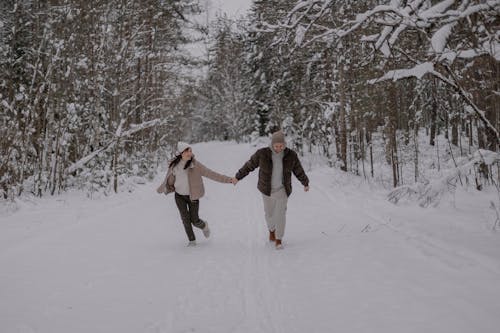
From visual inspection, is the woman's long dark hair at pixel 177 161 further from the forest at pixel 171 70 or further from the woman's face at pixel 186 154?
the forest at pixel 171 70

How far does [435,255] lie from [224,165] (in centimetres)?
1587

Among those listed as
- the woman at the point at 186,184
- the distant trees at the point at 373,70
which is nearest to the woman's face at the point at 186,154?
the woman at the point at 186,184

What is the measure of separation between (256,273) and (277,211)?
1.59m

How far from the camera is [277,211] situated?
627cm

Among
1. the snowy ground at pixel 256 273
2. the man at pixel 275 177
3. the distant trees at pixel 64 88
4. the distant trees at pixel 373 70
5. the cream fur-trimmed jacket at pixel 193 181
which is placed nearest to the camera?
the snowy ground at pixel 256 273

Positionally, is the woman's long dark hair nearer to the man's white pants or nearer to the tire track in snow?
the man's white pants

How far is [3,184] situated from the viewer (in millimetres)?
9328

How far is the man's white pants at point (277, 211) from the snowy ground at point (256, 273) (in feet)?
1.17

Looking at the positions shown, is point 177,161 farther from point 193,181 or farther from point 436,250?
point 436,250

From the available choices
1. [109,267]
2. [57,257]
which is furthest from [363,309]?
[57,257]

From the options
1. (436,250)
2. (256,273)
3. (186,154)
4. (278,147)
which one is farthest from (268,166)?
(436,250)

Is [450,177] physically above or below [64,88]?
below

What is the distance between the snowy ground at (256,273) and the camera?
3.46m

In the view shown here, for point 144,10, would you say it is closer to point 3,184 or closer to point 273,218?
point 3,184
